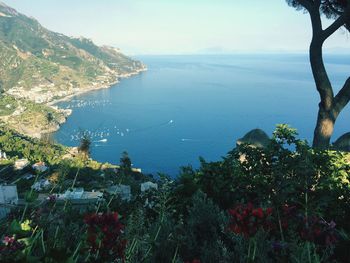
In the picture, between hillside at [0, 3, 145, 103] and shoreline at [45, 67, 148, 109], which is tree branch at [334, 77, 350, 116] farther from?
hillside at [0, 3, 145, 103]

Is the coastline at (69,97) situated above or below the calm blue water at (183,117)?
below

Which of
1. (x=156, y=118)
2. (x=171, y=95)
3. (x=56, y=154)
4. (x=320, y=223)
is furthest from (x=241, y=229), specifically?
(x=171, y=95)

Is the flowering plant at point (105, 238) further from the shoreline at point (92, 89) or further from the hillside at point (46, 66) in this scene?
the hillside at point (46, 66)

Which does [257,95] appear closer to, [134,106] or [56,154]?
[134,106]

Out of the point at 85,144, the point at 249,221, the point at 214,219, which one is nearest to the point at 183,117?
the point at 214,219

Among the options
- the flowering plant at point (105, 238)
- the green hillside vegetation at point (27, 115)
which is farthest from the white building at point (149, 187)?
the green hillside vegetation at point (27, 115)

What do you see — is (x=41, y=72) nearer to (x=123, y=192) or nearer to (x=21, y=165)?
(x=21, y=165)

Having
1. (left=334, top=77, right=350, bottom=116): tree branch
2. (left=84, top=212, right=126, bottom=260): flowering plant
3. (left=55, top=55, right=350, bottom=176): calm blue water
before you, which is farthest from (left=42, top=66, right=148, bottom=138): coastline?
(left=84, top=212, right=126, bottom=260): flowering plant
